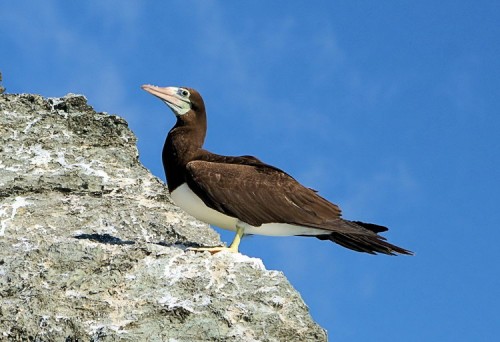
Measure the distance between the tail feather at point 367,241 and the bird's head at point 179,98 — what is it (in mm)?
2096

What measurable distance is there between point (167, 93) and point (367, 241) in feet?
8.97

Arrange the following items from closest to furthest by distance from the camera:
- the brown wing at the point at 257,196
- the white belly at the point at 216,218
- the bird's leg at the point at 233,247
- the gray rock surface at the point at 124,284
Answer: the gray rock surface at the point at 124,284, the bird's leg at the point at 233,247, the brown wing at the point at 257,196, the white belly at the point at 216,218

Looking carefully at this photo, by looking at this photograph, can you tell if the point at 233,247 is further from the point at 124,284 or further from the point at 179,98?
the point at 179,98

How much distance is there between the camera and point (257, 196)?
10.0 m

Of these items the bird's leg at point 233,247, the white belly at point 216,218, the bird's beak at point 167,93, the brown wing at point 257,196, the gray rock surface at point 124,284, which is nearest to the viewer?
the gray rock surface at point 124,284

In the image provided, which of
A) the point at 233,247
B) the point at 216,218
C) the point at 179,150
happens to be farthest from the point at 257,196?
the point at 179,150

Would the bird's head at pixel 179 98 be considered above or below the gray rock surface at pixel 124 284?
above

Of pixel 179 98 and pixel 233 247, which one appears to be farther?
pixel 179 98

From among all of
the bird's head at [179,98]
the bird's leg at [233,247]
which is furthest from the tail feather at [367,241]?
the bird's head at [179,98]

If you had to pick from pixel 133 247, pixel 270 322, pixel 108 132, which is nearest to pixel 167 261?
pixel 133 247

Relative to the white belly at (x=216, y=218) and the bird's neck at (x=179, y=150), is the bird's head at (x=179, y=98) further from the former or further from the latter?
the white belly at (x=216, y=218)

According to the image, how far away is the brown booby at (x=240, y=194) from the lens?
994 cm

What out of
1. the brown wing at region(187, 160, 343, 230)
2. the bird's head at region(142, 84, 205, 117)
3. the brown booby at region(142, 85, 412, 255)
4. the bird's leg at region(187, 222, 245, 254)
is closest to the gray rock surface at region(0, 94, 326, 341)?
the bird's leg at region(187, 222, 245, 254)

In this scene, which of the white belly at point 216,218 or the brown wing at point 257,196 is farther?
the white belly at point 216,218
